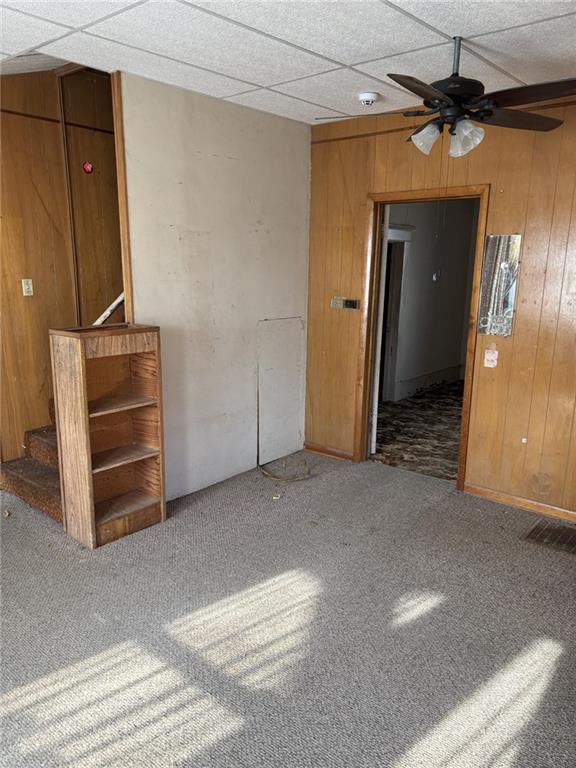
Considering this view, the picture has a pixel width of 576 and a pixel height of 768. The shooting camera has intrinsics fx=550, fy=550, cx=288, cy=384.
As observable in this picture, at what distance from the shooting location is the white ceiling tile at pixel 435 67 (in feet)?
9.27

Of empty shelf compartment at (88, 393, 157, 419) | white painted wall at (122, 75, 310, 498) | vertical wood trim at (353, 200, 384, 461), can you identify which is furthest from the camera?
vertical wood trim at (353, 200, 384, 461)

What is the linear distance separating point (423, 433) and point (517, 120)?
11.3 feet

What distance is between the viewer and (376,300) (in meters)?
4.57

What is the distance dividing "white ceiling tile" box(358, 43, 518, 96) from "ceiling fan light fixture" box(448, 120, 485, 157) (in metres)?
0.51

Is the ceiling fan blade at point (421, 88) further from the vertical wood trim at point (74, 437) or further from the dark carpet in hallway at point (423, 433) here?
the dark carpet in hallway at point (423, 433)

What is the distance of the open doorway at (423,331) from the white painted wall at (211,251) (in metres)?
1.33

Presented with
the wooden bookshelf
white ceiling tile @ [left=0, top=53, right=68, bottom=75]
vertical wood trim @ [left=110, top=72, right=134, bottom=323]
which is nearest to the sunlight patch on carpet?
the wooden bookshelf

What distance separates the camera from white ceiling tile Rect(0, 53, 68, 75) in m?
3.26

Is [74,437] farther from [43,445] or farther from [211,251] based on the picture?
[211,251]

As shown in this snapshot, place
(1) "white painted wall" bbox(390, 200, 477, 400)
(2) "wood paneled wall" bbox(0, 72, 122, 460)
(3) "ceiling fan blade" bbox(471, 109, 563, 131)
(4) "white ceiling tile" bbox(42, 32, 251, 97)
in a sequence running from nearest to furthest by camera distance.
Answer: (3) "ceiling fan blade" bbox(471, 109, 563, 131)
(4) "white ceiling tile" bbox(42, 32, 251, 97)
(2) "wood paneled wall" bbox(0, 72, 122, 460)
(1) "white painted wall" bbox(390, 200, 477, 400)

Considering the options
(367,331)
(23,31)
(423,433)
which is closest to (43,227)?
(23,31)

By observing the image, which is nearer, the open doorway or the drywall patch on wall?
the drywall patch on wall

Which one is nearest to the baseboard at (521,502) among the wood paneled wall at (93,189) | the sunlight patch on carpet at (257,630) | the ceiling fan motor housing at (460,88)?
the sunlight patch on carpet at (257,630)

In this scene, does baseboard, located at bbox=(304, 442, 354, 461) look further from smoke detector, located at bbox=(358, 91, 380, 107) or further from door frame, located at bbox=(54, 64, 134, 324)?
smoke detector, located at bbox=(358, 91, 380, 107)
